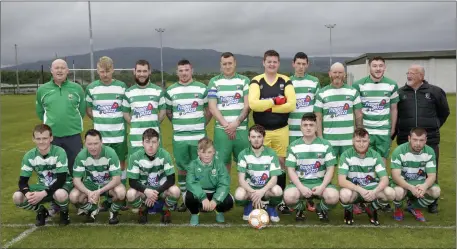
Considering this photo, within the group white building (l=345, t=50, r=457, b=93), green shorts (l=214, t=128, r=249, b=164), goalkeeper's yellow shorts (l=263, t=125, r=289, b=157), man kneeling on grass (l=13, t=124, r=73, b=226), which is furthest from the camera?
white building (l=345, t=50, r=457, b=93)

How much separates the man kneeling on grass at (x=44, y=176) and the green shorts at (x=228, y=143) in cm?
178

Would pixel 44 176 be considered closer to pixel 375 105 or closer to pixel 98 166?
pixel 98 166

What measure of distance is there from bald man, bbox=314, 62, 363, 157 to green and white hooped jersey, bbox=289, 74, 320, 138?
156 millimetres

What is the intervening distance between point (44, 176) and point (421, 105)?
4.52 m

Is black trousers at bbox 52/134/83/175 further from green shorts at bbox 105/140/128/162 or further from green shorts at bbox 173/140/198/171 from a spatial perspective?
green shorts at bbox 173/140/198/171

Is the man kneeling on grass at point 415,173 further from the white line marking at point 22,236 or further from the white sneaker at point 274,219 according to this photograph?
the white line marking at point 22,236

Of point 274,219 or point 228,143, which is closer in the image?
point 274,219

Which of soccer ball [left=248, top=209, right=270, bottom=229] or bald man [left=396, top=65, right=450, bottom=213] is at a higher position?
bald man [left=396, top=65, right=450, bottom=213]

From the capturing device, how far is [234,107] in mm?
5133

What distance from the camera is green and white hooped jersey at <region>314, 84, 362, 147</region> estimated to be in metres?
5.07

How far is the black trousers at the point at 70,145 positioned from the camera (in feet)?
16.9

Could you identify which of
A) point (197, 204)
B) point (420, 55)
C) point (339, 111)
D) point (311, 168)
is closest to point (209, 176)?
point (197, 204)

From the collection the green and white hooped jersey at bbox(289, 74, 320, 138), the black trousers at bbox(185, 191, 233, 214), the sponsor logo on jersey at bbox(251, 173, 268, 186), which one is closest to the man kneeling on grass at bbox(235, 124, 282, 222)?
the sponsor logo on jersey at bbox(251, 173, 268, 186)

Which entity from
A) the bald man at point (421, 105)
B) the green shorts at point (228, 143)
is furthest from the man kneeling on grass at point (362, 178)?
the green shorts at point (228, 143)
